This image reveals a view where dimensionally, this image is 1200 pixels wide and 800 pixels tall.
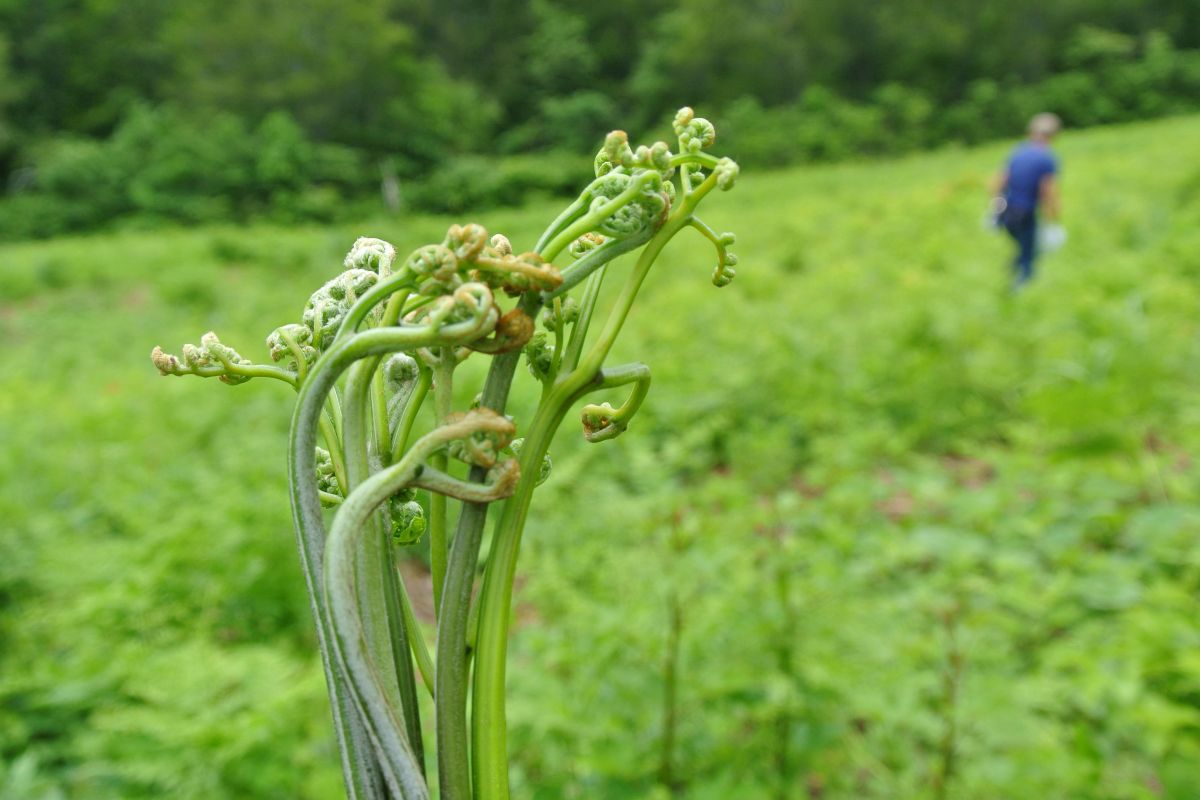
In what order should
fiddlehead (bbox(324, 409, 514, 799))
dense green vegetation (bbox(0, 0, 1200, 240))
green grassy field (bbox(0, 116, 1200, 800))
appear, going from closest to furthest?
fiddlehead (bbox(324, 409, 514, 799)), green grassy field (bbox(0, 116, 1200, 800)), dense green vegetation (bbox(0, 0, 1200, 240))

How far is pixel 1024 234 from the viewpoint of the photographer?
289 inches

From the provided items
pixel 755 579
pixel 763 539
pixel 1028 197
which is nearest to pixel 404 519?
pixel 755 579

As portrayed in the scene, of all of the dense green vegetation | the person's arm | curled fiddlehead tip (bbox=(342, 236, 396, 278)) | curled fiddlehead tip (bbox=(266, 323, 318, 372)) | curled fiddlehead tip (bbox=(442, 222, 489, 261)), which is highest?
the dense green vegetation

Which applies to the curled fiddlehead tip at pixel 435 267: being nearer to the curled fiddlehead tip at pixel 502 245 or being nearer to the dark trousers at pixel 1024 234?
the curled fiddlehead tip at pixel 502 245

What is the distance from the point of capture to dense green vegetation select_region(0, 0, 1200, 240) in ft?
78.4

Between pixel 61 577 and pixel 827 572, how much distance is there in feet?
8.05

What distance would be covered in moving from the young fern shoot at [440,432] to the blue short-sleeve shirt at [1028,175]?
7.82 m

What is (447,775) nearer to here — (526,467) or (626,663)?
(526,467)

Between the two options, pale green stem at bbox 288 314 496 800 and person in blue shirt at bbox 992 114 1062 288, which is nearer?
pale green stem at bbox 288 314 496 800

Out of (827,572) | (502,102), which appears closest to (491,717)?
(827,572)

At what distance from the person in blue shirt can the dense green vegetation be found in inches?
695

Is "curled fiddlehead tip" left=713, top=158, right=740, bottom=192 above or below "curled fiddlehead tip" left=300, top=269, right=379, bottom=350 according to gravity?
above

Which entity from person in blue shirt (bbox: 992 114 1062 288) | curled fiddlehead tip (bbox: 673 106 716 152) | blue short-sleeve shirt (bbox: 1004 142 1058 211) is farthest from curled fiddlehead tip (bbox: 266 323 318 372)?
blue short-sleeve shirt (bbox: 1004 142 1058 211)

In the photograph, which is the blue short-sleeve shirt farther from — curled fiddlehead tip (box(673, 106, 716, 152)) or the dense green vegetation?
the dense green vegetation
